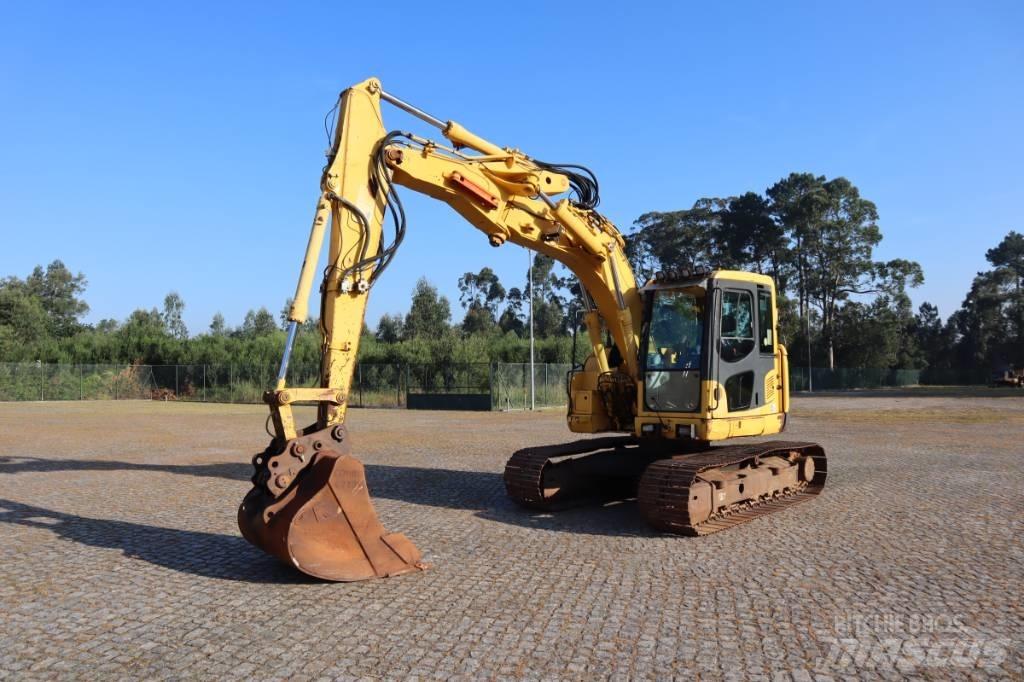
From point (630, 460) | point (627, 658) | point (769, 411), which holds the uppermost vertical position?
point (769, 411)

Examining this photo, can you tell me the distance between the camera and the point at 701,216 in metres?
74.2

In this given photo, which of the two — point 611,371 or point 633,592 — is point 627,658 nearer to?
point 633,592

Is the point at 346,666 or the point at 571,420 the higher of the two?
the point at 571,420

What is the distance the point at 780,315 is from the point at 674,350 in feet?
216

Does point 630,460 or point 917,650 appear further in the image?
point 630,460

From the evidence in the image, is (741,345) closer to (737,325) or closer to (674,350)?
(737,325)

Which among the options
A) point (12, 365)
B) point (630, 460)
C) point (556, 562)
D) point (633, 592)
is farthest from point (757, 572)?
point (12, 365)

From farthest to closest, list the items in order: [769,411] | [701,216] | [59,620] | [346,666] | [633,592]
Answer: [701,216] < [769,411] < [633,592] < [59,620] < [346,666]

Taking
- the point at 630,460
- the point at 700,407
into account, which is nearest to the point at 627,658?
the point at 700,407

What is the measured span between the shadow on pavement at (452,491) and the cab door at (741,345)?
1.96m

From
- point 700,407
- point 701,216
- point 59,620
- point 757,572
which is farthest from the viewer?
point 701,216

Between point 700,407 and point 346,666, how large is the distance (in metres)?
5.69

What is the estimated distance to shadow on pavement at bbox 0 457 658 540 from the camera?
30.7 feet

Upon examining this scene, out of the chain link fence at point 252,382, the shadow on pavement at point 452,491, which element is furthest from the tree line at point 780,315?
the shadow on pavement at point 452,491
